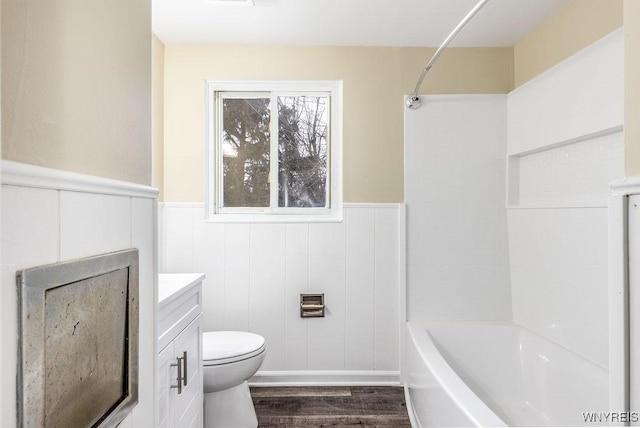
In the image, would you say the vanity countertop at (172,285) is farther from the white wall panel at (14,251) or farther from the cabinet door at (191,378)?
the white wall panel at (14,251)

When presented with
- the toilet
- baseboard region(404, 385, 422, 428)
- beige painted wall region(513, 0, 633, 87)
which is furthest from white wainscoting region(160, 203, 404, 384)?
beige painted wall region(513, 0, 633, 87)

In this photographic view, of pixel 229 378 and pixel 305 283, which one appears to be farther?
pixel 305 283

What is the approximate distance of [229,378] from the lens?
1.72m

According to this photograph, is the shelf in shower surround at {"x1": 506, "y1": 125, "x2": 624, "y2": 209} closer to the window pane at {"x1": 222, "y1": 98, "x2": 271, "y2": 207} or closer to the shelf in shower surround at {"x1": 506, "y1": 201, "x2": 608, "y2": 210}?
the shelf in shower surround at {"x1": 506, "y1": 201, "x2": 608, "y2": 210}

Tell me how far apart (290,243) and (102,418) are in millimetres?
1638

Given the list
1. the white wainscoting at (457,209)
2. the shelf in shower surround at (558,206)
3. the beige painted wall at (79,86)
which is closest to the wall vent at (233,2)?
the beige painted wall at (79,86)

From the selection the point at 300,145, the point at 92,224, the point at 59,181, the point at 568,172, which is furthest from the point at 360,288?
the point at 59,181

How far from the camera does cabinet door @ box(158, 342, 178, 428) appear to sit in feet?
3.55

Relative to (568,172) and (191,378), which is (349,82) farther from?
(191,378)

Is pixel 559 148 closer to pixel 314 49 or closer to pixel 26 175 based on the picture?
pixel 314 49

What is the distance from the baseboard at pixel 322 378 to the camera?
230 centimetres

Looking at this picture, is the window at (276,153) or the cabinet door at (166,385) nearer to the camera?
the cabinet door at (166,385)

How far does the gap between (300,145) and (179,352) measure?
153cm

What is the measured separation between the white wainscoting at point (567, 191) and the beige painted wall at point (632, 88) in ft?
2.84
